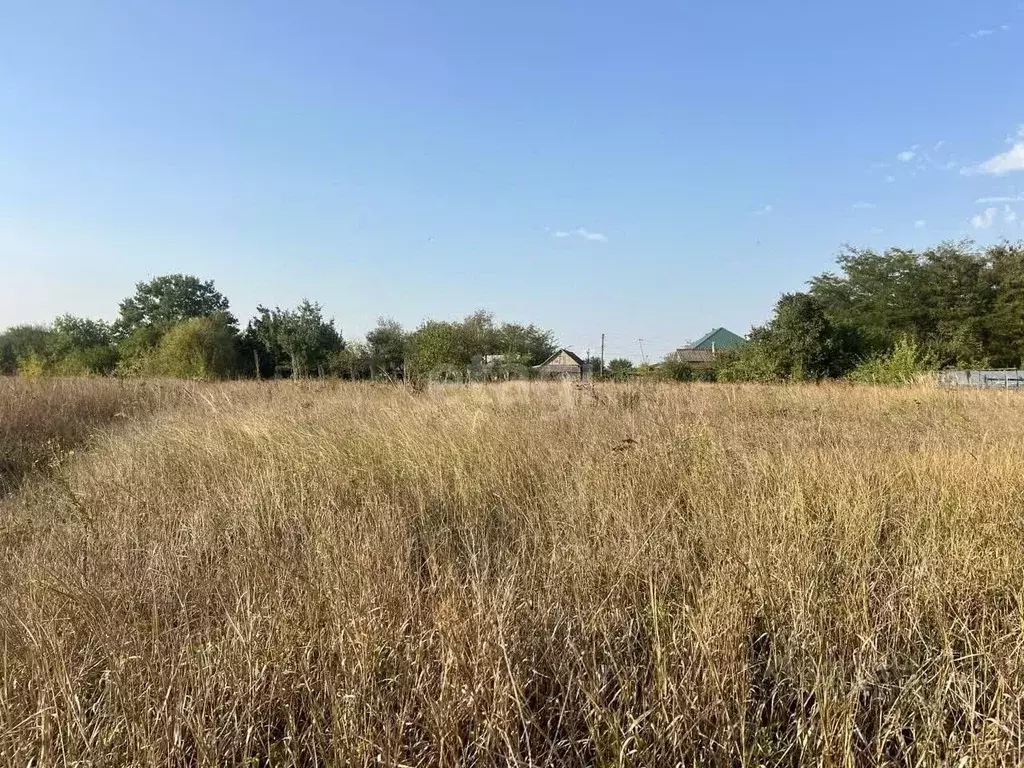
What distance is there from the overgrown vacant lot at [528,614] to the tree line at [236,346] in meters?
6.05

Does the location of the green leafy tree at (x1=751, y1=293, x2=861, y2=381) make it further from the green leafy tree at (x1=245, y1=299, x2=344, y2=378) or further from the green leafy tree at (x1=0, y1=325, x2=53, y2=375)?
the green leafy tree at (x1=0, y1=325, x2=53, y2=375)

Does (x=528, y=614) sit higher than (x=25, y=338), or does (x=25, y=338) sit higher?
(x=25, y=338)

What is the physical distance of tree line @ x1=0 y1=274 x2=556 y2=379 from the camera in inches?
498

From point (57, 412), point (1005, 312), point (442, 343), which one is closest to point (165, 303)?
point (442, 343)

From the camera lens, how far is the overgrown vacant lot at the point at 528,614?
1.25 m

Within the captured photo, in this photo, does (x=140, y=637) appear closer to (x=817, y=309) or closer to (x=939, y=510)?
(x=939, y=510)

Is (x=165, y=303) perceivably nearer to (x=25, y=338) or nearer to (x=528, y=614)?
(x=25, y=338)

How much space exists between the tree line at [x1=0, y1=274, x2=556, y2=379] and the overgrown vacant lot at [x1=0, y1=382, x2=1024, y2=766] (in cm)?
605

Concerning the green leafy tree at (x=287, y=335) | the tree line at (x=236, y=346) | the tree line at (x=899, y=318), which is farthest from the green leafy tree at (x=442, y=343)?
the tree line at (x=899, y=318)

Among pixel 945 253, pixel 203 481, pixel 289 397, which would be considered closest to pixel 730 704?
pixel 203 481

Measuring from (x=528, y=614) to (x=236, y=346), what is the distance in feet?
101

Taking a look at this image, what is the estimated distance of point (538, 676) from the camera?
4.81 ft

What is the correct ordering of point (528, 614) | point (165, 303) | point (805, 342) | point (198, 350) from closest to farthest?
point (528, 614)
point (198, 350)
point (805, 342)
point (165, 303)

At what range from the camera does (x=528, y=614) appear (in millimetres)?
1679
